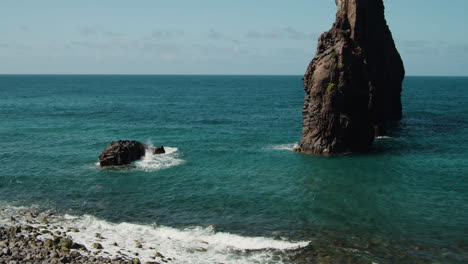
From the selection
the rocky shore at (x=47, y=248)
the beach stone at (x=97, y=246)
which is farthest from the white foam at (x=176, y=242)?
the rocky shore at (x=47, y=248)

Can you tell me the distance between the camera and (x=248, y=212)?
1623 inches

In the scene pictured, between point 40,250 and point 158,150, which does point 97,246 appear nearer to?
point 40,250

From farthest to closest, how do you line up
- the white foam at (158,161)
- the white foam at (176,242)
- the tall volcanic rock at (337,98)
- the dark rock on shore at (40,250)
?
the tall volcanic rock at (337,98)
the white foam at (158,161)
the white foam at (176,242)
the dark rock on shore at (40,250)

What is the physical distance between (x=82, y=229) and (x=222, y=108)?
90664mm

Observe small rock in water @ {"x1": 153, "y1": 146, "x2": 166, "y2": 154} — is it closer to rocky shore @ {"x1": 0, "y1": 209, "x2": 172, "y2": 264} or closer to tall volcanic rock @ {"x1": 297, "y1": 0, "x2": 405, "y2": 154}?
tall volcanic rock @ {"x1": 297, "y1": 0, "x2": 405, "y2": 154}

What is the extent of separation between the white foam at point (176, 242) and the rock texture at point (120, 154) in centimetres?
1868

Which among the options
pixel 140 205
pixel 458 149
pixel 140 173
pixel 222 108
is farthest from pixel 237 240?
pixel 222 108

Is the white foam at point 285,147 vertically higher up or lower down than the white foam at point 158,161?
higher up

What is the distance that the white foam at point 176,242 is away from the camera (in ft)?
104

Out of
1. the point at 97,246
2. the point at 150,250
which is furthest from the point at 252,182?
the point at 97,246

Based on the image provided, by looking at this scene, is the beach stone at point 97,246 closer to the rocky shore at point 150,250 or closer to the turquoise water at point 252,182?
the rocky shore at point 150,250

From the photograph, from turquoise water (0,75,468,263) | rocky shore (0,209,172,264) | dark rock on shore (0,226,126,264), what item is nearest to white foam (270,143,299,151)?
turquoise water (0,75,468,263)

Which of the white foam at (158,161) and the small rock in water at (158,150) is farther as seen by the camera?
the small rock in water at (158,150)

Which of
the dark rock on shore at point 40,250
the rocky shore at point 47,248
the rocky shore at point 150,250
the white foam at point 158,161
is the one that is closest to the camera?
the dark rock on shore at point 40,250
